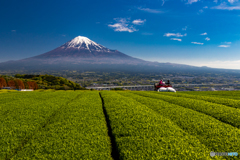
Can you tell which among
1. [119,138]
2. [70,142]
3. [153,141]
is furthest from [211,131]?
[70,142]

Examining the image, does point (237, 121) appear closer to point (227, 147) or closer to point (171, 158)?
point (227, 147)

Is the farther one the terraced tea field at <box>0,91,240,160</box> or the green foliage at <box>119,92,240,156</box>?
the green foliage at <box>119,92,240,156</box>

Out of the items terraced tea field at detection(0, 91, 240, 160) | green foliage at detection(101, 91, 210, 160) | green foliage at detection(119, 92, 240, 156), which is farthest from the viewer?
green foliage at detection(119, 92, 240, 156)

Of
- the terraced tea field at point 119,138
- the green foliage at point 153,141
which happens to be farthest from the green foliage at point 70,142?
the green foliage at point 153,141

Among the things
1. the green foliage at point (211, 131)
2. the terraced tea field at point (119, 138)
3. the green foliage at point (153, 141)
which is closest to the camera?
the green foliage at point (153, 141)

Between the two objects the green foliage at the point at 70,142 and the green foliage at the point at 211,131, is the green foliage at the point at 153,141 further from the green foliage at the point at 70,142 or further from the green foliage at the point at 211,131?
the green foliage at the point at 70,142

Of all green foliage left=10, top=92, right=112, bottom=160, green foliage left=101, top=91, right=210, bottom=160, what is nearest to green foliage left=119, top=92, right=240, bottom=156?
green foliage left=101, top=91, right=210, bottom=160

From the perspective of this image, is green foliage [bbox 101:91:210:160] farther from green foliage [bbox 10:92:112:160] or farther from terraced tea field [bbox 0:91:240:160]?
green foliage [bbox 10:92:112:160]

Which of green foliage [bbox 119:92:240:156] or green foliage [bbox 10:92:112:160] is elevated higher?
green foliage [bbox 119:92:240:156]

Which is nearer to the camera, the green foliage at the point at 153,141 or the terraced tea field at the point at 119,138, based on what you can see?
the green foliage at the point at 153,141

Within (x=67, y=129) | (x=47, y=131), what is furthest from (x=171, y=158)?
(x=47, y=131)

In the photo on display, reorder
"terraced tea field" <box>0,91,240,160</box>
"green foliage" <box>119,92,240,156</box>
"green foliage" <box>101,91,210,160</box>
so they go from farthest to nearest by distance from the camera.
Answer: "green foliage" <box>119,92,240,156</box>, "terraced tea field" <box>0,91,240,160</box>, "green foliage" <box>101,91,210,160</box>

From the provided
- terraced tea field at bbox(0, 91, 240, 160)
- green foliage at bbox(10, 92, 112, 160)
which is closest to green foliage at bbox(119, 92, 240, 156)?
terraced tea field at bbox(0, 91, 240, 160)

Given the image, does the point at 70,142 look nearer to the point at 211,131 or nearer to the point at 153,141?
the point at 153,141
